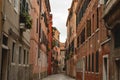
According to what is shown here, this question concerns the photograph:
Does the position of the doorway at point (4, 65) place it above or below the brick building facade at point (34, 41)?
below

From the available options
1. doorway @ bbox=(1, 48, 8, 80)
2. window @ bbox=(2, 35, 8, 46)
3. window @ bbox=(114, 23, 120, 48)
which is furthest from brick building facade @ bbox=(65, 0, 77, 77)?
window @ bbox=(114, 23, 120, 48)

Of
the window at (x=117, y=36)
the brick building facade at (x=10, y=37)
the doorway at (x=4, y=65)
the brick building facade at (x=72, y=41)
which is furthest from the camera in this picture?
the brick building facade at (x=72, y=41)

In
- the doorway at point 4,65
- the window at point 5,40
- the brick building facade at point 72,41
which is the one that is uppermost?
the brick building facade at point 72,41

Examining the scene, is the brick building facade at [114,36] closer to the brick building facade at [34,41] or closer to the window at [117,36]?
the window at [117,36]

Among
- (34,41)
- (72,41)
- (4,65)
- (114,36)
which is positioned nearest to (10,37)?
(4,65)

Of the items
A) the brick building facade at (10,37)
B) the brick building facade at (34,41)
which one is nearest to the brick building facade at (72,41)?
the brick building facade at (34,41)

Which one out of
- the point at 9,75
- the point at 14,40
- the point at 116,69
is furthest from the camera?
the point at 14,40

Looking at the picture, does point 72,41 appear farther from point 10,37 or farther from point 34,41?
point 10,37

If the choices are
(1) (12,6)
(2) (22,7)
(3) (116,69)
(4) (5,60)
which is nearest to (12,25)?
(1) (12,6)

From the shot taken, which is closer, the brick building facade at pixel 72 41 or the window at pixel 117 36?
the window at pixel 117 36

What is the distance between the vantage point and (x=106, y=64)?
→ 21.3 metres

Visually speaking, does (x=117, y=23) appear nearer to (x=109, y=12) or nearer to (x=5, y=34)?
(x=109, y=12)

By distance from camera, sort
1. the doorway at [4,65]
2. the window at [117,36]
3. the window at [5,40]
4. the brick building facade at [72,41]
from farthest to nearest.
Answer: the brick building facade at [72,41] < the doorway at [4,65] < the window at [5,40] < the window at [117,36]

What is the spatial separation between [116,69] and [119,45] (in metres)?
1.23
